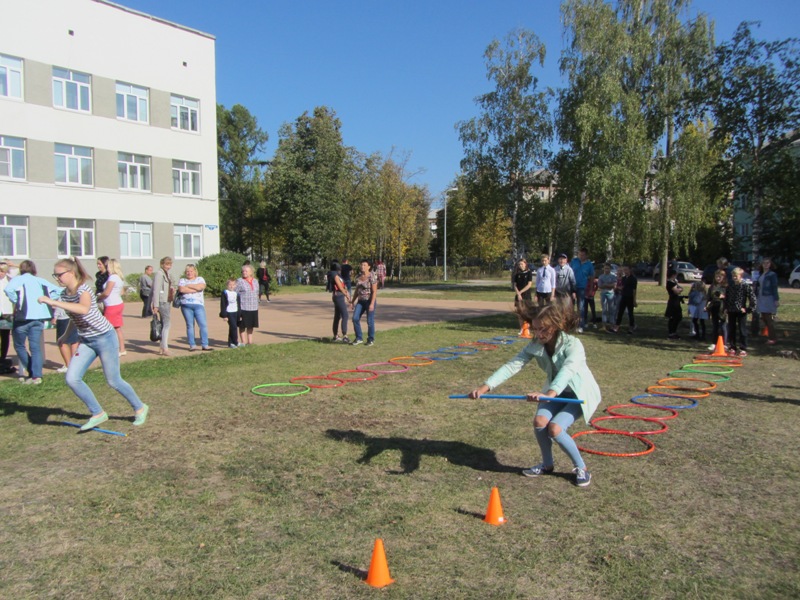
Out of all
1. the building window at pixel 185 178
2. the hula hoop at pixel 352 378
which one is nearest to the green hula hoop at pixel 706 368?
the hula hoop at pixel 352 378

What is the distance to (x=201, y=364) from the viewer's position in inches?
473

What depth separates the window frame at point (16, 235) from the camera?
28.8 meters

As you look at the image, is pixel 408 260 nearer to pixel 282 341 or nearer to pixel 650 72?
pixel 650 72

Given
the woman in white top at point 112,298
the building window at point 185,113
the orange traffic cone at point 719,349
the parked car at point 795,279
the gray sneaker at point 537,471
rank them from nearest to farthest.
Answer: the gray sneaker at point 537,471 < the woman in white top at point 112,298 < the orange traffic cone at point 719,349 < the building window at point 185,113 < the parked car at point 795,279

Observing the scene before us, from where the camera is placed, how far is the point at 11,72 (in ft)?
93.6

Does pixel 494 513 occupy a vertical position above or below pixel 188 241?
below

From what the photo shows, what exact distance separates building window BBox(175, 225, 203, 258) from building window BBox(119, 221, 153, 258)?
5.40 feet

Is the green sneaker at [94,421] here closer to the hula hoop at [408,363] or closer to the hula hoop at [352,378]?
the hula hoop at [352,378]

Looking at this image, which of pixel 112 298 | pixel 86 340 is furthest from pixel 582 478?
pixel 112 298

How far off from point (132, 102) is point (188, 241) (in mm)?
7960

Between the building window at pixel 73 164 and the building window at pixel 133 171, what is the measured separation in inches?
62.1

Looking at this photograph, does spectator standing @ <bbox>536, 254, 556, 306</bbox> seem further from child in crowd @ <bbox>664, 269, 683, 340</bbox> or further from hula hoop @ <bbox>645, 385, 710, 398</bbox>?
hula hoop @ <bbox>645, 385, 710, 398</bbox>

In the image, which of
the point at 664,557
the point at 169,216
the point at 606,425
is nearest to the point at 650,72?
the point at 169,216

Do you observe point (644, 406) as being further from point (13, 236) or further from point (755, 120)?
point (13, 236)
